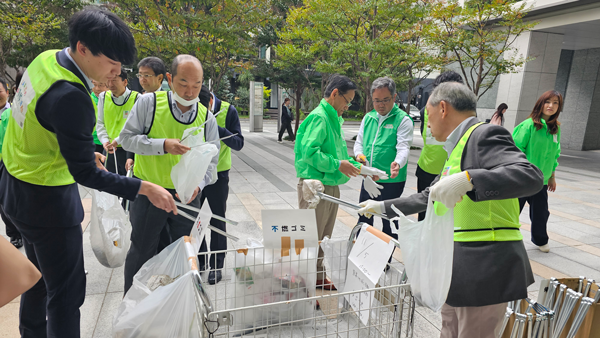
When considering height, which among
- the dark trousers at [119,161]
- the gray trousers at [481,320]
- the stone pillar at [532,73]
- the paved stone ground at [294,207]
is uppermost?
the stone pillar at [532,73]

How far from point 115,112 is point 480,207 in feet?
10.7

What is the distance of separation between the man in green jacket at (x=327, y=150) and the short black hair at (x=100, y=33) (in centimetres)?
138

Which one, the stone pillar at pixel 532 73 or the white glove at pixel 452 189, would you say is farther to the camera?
the stone pillar at pixel 532 73

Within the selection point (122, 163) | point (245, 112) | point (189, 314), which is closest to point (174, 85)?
point (189, 314)

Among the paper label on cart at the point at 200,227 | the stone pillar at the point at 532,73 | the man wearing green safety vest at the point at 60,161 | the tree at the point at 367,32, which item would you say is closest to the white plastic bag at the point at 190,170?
the man wearing green safety vest at the point at 60,161

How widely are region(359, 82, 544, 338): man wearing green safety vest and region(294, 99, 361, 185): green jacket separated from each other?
3.63 ft

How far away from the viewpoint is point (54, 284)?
165 centimetres

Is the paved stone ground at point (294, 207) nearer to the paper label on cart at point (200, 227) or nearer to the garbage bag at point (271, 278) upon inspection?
the garbage bag at point (271, 278)

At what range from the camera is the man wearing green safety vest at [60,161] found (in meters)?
1.44

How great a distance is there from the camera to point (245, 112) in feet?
92.1

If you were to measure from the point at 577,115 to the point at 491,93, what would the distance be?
3392mm

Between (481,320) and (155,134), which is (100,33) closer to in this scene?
(155,134)

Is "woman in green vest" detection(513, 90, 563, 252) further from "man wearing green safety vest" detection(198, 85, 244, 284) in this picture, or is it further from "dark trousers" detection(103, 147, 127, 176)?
"dark trousers" detection(103, 147, 127, 176)

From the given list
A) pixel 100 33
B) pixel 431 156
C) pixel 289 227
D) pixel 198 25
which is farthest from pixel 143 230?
pixel 198 25
